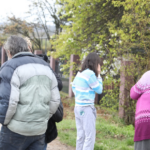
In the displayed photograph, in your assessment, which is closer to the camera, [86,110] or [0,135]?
[0,135]

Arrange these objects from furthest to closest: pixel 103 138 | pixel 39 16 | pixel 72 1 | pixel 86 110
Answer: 1. pixel 39 16
2. pixel 72 1
3. pixel 103 138
4. pixel 86 110

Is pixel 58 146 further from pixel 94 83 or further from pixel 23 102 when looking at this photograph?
pixel 23 102

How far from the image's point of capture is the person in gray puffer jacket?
2.34m

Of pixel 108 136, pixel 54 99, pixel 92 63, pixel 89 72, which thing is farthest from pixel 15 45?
pixel 108 136

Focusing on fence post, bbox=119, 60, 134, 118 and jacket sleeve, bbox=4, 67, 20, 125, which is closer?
jacket sleeve, bbox=4, 67, 20, 125

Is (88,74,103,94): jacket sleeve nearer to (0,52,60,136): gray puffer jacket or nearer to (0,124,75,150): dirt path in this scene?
(0,52,60,136): gray puffer jacket

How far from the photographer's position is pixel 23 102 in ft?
7.79

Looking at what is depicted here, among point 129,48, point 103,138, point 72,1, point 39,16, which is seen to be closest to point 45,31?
point 39,16

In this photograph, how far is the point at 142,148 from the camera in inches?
109

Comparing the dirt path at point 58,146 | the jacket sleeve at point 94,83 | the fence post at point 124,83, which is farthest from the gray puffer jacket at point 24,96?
the fence post at point 124,83

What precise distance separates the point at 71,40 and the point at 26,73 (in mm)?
6296

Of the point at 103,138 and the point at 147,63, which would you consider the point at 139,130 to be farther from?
the point at 147,63

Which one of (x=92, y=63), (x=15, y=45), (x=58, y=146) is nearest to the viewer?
(x=15, y=45)

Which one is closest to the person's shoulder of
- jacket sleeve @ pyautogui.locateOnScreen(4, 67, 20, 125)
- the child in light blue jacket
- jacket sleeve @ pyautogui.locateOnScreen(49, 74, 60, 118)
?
the child in light blue jacket
